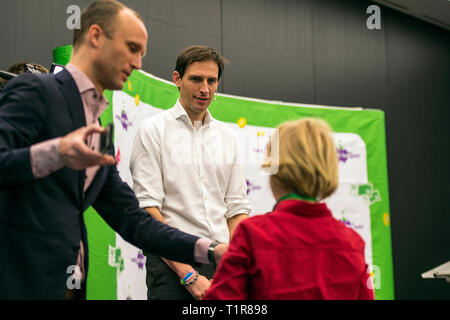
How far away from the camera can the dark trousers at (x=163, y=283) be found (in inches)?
79.8

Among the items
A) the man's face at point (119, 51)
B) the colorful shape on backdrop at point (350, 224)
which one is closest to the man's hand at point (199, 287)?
the man's face at point (119, 51)

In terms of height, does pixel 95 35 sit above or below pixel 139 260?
above

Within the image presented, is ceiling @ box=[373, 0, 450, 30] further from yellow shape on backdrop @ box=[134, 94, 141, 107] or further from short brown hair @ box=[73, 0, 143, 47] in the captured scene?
short brown hair @ box=[73, 0, 143, 47]

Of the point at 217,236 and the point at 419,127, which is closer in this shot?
the point at 217,236

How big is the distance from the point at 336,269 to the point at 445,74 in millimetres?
5163

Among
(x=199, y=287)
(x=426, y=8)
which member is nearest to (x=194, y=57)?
(x=199, y=287)

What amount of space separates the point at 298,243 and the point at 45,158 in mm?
643

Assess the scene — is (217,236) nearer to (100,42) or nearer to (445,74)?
(100,42)

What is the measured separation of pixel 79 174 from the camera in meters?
1.41

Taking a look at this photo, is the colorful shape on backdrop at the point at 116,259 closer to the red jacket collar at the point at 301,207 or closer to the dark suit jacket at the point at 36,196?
the dark suit jacket at the point at 36,196

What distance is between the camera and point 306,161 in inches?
54.1

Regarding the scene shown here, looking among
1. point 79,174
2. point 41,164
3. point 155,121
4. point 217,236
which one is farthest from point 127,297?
point 41,164

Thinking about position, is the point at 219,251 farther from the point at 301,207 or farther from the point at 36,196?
the point at 36,196

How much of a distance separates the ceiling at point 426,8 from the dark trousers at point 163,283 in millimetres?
4139
